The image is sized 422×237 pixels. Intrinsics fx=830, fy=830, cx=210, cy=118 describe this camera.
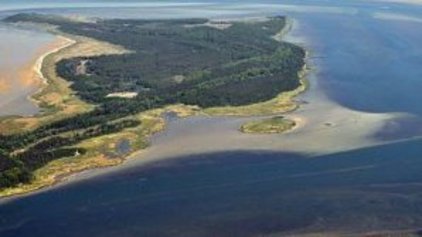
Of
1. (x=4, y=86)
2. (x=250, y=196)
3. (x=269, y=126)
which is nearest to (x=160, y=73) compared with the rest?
(x=4, y=86)

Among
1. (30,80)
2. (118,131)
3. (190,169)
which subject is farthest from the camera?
(30,80)

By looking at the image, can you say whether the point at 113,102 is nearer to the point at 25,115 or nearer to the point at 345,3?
the point at 25,115

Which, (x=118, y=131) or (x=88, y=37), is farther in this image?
(x=88, y=37)

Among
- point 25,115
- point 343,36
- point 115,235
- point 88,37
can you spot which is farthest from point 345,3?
point 115,235

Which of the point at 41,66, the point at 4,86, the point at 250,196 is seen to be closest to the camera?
the point at 250,196

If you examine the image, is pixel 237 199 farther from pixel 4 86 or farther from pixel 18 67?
pixel 18 67

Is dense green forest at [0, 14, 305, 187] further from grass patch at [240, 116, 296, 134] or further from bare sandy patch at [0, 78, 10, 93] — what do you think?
grass patch at [240, 116, 296, 134]

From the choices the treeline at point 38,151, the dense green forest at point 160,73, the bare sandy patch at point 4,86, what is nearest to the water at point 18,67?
the bare sandy patch at point 4,86

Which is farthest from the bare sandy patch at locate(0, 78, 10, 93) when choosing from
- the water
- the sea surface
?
the sea surface
